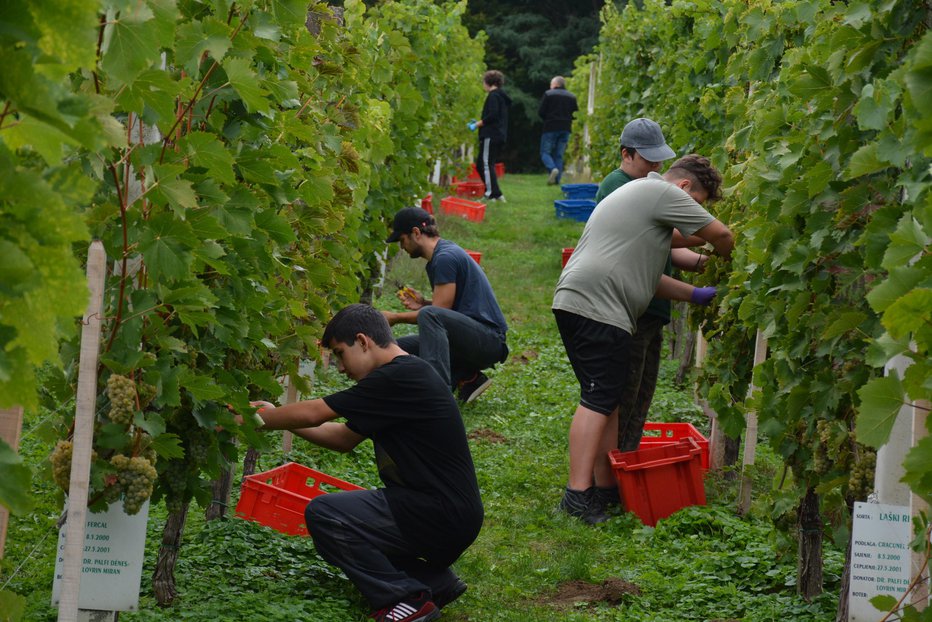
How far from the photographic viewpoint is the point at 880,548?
3.28 m

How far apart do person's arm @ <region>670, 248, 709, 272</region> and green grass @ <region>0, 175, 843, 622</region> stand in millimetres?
1083

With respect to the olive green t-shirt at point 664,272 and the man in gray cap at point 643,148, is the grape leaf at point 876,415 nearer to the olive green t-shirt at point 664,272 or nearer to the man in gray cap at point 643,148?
the olive green t-shirt at point 664,272

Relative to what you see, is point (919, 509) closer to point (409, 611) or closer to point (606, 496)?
point (409, 611)

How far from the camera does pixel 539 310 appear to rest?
36.3 ft

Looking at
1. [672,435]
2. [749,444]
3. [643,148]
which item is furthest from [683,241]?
[672,435]

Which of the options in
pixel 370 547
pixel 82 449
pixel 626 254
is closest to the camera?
pixel 82 449

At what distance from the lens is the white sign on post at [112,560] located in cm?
317

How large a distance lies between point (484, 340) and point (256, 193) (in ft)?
10.7

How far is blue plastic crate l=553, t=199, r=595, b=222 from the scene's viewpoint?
15867 millimetres

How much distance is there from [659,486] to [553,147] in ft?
53.0

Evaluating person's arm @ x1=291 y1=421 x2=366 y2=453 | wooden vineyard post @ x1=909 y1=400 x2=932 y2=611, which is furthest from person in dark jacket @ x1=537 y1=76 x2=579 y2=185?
wooden vineyard post @ x1=909 y1=400 x2=932 y2=611

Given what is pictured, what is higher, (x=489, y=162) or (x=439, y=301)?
(x=489, y=162)

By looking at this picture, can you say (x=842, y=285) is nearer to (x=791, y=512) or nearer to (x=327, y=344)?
(x=791, y=512)

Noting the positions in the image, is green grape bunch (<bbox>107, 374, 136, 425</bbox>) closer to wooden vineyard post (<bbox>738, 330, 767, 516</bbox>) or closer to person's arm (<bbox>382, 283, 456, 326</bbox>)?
wooden vineyard post (<bbox>738, 330, 767, 516</bbox>)
